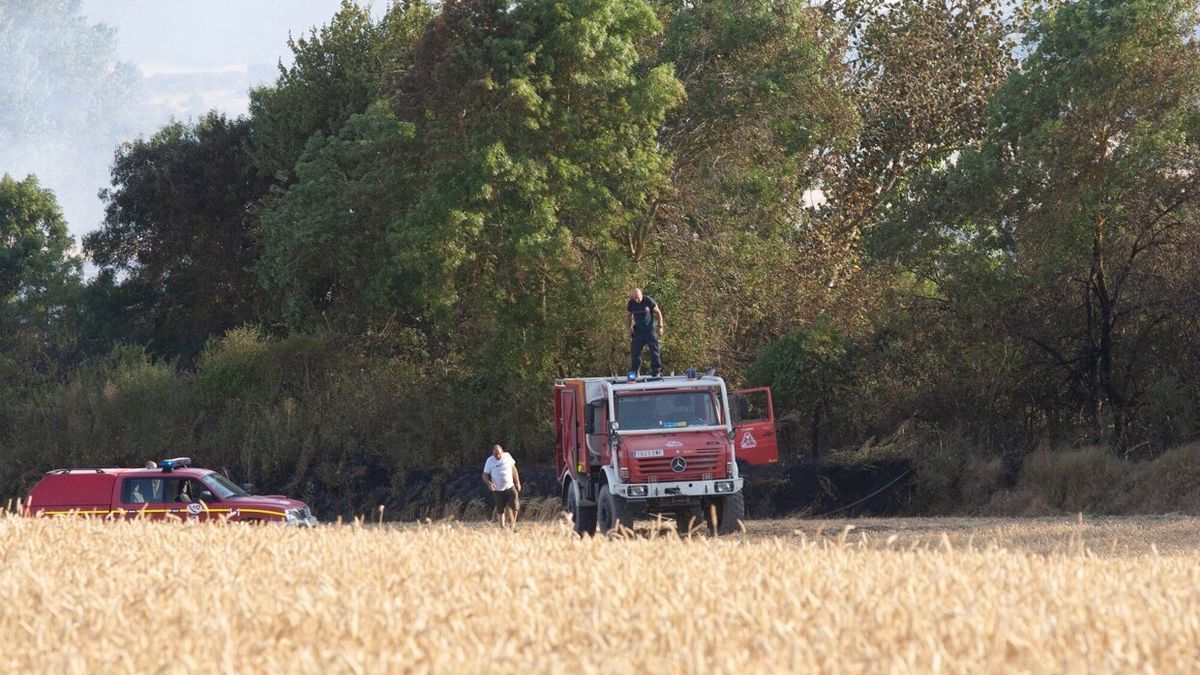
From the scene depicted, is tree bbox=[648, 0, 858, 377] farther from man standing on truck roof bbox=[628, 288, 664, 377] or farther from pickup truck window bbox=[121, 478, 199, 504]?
pickup truck window bbox=[121, 478, 199, 504]

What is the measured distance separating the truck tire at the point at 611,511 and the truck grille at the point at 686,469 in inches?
17.5

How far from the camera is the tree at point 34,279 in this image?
57.7m

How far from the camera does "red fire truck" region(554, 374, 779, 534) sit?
24.1 meters

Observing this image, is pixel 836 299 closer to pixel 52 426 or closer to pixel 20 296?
pixel 52 426

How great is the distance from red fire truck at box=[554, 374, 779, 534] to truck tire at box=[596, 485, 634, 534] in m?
0.02

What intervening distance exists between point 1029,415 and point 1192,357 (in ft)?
11.9

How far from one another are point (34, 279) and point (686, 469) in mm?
43937

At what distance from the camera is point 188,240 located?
56.1 metres

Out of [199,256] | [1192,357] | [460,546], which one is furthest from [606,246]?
[460,546]

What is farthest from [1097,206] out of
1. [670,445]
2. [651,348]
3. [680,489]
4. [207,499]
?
→ [207,499]

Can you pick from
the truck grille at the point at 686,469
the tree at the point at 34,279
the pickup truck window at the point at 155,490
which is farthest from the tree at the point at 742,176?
the tree at the point at 34,279

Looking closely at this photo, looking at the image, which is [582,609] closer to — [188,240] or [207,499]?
[207,499]

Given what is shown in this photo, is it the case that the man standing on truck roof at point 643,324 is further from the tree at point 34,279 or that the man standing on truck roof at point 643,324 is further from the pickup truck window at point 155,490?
the tree at point 34,279

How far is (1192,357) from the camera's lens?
31656mm
